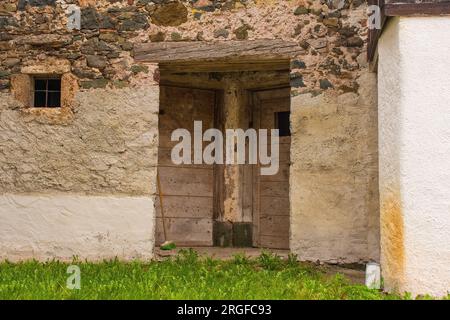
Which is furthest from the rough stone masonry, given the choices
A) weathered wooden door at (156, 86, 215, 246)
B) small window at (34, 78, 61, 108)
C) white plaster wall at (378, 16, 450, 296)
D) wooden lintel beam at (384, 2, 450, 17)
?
wooden lintel beam at (384, 2, 450, 17)

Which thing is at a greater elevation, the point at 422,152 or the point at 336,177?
the point at 422,152

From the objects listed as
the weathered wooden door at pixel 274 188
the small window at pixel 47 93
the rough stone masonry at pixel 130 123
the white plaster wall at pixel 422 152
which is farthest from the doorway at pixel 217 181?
the white plaster wall at pixel 422 152

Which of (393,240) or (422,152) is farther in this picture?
(393,240)

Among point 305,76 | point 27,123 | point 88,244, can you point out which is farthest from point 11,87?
point 305,76

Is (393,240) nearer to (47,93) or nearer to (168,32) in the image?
(168,32)

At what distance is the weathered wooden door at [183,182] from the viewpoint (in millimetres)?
8336

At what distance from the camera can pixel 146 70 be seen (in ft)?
22.3

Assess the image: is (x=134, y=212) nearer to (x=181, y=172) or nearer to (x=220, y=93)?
(x=181, y=172)

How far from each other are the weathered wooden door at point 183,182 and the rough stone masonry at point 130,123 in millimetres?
1590

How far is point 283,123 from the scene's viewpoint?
8.32 meters

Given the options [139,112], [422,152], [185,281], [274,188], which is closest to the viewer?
[422,152]

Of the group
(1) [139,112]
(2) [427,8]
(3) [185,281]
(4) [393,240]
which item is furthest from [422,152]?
(1) [139,112]

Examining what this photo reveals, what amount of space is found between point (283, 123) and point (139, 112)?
2395mm

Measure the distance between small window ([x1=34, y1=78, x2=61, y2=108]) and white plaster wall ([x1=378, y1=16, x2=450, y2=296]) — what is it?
166 inches
